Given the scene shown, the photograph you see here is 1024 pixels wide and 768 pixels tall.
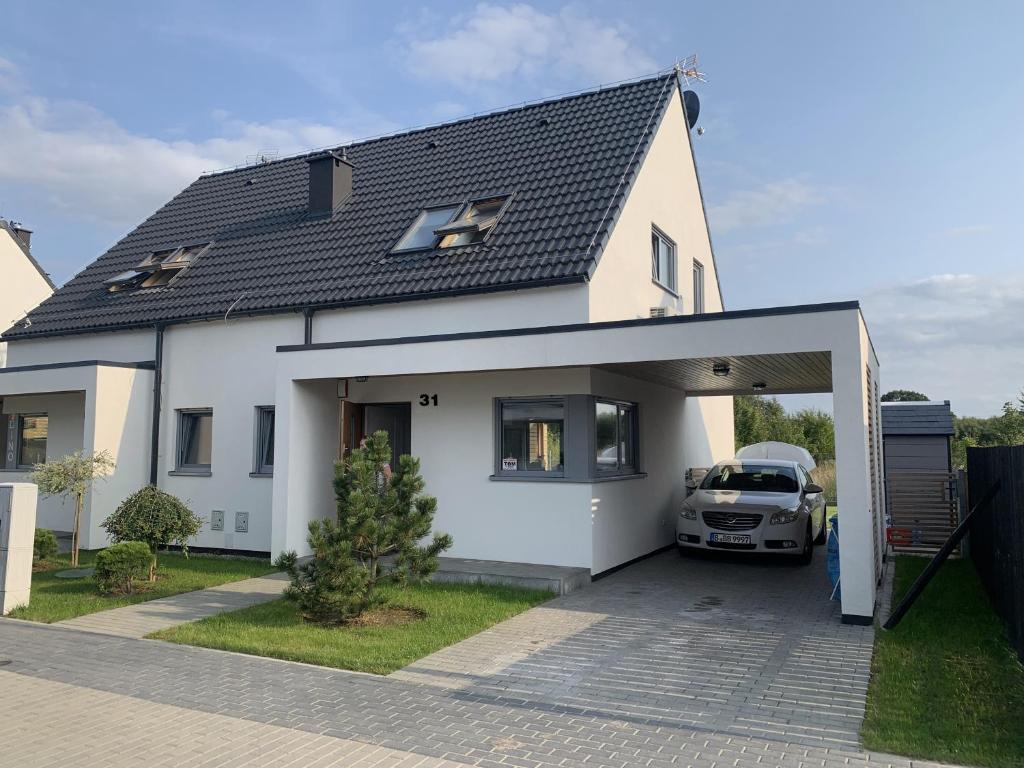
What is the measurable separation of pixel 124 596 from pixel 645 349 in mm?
7084

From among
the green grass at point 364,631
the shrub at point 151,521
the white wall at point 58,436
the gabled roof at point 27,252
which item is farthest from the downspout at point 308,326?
the gabled roof at point 27,252

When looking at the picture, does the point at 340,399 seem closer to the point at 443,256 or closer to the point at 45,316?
the point at 443,256

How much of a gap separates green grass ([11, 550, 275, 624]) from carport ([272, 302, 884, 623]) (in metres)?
1.04

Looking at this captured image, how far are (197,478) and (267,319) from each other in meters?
3.05

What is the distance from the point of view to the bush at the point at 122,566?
9523 mm

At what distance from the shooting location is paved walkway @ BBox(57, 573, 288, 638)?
321 inches

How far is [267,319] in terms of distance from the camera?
13297mm

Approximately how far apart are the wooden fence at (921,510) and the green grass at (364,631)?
26.2 feet

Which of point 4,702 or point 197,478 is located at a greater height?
point 197,478

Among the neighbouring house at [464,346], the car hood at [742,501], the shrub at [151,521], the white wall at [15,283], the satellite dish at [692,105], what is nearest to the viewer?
the neighbouring house at [464,346]

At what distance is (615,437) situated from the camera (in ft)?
38.2

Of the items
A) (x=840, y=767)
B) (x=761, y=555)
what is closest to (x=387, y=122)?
(x=761, y=555)

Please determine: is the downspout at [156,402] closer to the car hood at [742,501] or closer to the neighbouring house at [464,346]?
the neighbouring house at [464,346]

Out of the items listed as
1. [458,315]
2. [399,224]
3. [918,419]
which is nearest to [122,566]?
[458,315]
